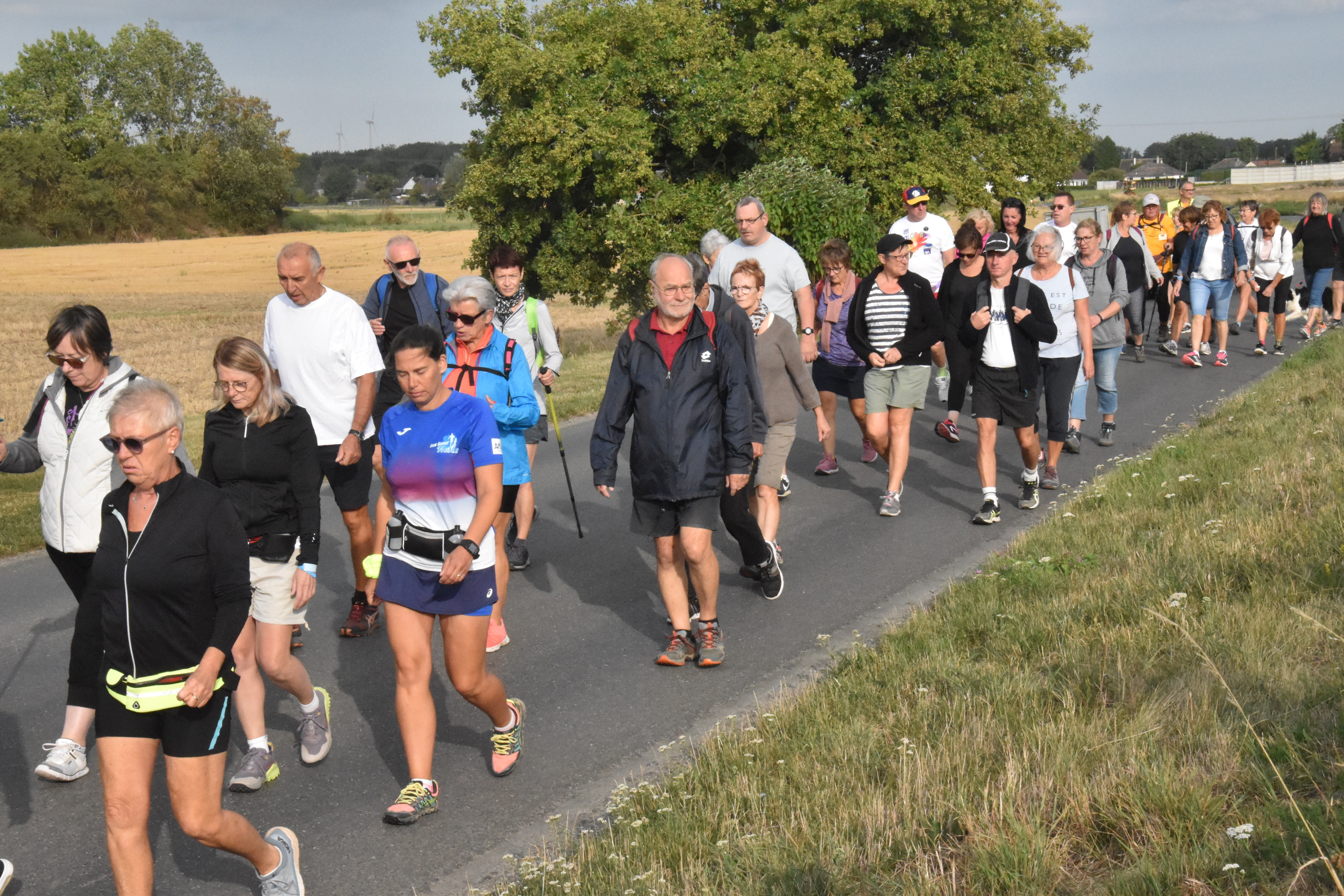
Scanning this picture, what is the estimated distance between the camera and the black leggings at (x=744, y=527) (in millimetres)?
6770

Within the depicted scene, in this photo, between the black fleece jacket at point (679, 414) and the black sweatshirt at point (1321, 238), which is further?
the black sweatshirt at point (1321, 238)

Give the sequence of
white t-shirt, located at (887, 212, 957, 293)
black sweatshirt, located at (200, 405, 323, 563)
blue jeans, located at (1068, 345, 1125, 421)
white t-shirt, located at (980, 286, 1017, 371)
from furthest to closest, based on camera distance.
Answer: white t-shirt, located at (887, 212, 957, 293) < blue jeans, located at (1068, 345, 1125, 421) < white t-shirt, located at (980, 286, 1017, 371) < black sweatshirt, located at (200, 405, 323, 563)

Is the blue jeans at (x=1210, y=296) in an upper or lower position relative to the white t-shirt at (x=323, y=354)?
lower

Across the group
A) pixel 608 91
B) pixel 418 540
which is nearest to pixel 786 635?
pixel 418 540

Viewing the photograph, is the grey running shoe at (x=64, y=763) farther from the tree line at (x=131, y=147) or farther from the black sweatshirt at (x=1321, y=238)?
the tree line at (x=131, y=147)

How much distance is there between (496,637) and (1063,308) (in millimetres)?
5694

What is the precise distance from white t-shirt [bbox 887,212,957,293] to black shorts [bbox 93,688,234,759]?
948 centimetres

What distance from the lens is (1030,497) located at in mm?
9258

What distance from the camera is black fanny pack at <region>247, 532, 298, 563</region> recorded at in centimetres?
503

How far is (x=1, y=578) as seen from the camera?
841 cm

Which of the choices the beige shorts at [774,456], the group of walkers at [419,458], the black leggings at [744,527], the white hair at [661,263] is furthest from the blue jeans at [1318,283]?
the white hair at [661,263]

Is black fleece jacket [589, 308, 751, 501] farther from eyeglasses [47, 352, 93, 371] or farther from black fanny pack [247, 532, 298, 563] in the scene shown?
eyeglasses [47, 352, 93, 371]

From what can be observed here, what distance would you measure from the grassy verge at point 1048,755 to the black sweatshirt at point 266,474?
1847mm

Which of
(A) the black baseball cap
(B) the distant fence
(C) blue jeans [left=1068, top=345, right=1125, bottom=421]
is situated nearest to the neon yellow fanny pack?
(A) the black baseball cap
